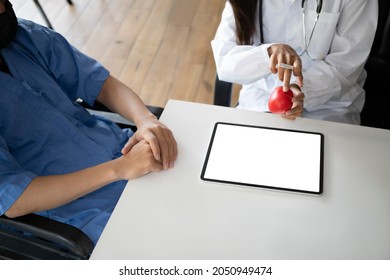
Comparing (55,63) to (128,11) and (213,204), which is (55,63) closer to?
(213,204)

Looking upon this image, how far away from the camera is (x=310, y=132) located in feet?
2.71

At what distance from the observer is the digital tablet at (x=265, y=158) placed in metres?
0.74

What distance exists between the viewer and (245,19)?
1.07 metres

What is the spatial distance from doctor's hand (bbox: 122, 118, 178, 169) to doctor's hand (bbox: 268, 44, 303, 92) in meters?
0.31

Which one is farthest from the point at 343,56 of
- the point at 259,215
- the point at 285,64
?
the point at 259,215

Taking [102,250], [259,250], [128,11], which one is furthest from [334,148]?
[128,11]

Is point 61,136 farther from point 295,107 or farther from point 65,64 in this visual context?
point 295,107

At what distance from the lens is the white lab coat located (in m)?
1.01

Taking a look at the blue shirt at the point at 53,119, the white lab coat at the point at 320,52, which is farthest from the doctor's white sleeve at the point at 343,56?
the blue shirt at the point at 53,119

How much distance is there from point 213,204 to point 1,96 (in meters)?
0.57

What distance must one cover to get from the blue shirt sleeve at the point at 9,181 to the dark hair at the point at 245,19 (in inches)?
29.2

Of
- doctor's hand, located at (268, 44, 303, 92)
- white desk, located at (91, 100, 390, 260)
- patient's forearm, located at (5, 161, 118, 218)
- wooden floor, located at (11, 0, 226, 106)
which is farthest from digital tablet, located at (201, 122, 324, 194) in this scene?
wooden floor, located at (11, 0, 226, 106)

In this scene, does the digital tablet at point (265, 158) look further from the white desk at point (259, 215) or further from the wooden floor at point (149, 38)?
the wooden floor at point (149, 38)

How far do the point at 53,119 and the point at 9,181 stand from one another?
22cm
